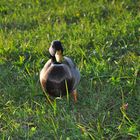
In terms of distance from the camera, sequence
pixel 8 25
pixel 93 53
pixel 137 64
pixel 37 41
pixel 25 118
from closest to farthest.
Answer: pixel 25 118 → pixel 137 64 → pixel 93 53 → pixel 37 41 → pixel 8 25

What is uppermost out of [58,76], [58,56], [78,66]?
[58,56]

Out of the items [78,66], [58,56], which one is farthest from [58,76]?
[78,66]

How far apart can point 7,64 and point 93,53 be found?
3.79ft

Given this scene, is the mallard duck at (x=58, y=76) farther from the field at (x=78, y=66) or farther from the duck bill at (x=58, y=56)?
the field at (x=78, y=66)

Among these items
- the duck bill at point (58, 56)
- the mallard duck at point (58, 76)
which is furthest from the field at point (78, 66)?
the duck bill at point (58, 56)

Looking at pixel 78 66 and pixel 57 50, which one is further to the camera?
pixel 78 66

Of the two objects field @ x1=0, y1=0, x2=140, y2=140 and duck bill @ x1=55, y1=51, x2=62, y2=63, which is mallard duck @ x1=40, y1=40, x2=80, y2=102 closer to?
duck bill @ x1=55, y1=51, x2=62, y2=63

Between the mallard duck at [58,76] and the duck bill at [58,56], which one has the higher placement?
the duck bill at [58,56]

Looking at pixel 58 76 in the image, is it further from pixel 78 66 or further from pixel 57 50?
pixel 78 66

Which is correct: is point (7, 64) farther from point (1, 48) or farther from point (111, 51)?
point (111, 51)

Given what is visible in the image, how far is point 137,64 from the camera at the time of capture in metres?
4.73

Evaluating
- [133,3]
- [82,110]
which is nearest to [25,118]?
[82,110]

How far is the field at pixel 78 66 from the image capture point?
149 inches

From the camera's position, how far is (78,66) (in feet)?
15.6
